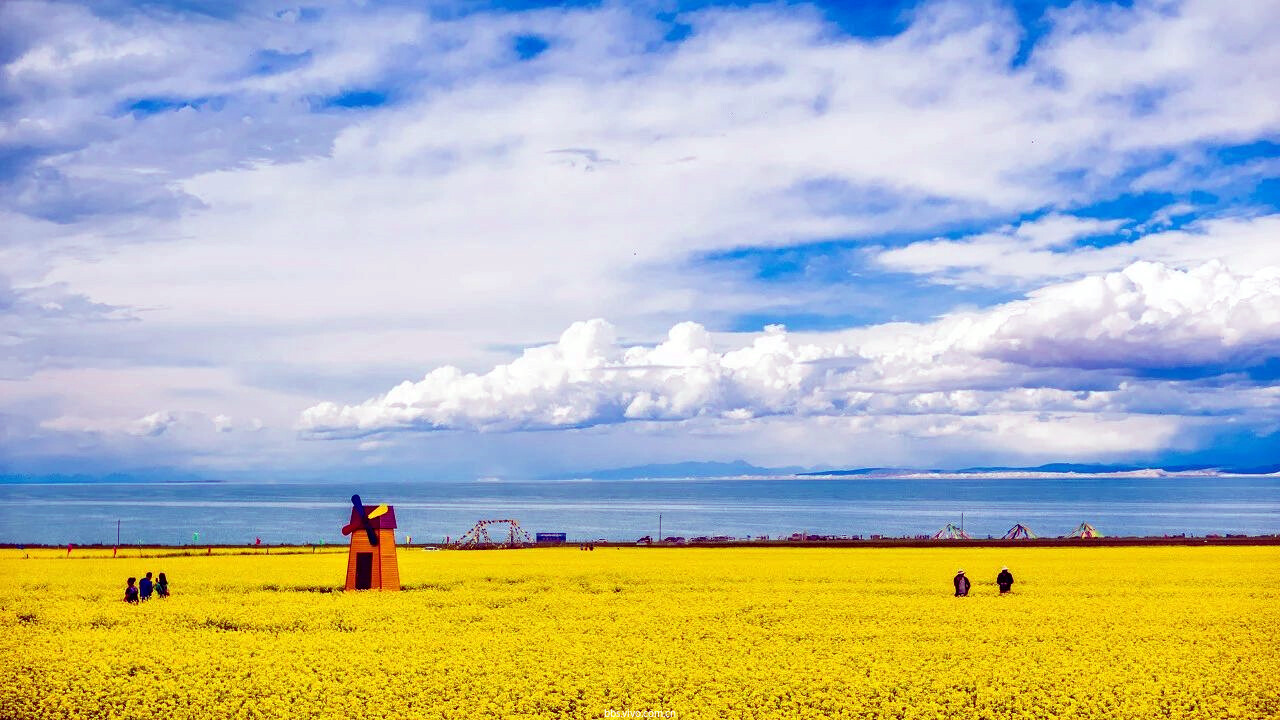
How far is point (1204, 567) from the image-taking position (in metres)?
51.5

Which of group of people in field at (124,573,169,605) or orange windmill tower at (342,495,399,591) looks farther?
orange windmill tower at (342,495,399,591)

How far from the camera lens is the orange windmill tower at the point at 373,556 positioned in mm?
40500

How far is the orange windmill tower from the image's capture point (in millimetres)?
40500

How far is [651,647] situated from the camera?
2786 centimetres

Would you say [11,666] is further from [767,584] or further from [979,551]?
[979,551]

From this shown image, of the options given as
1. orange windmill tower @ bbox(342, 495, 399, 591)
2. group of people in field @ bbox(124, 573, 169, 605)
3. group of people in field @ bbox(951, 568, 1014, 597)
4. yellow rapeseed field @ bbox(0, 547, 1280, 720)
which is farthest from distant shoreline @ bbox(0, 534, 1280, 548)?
orange windmill tower @ bbox(342, 495, 399, 591)

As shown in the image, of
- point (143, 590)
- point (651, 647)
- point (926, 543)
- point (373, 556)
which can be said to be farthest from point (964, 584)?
point (926, 543)

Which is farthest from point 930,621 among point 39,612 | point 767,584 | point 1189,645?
point 39,612

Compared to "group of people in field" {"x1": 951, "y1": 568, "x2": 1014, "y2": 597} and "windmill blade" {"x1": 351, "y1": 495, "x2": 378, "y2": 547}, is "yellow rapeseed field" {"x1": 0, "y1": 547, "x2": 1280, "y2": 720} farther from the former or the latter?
"windmill blade" {"x1": 351, "y1": 495, "x2": 378, "y2": 547}

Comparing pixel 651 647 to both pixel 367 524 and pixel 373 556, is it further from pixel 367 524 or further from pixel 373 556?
pixel 373 556

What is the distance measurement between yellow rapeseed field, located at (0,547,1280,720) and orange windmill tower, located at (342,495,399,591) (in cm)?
107

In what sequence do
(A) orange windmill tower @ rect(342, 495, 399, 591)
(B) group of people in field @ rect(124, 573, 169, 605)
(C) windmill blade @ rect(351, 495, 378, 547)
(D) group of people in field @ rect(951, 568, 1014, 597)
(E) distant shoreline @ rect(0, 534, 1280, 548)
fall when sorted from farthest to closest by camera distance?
(E) distant shoreline @ rect(0, 534, 1280, 548)
(A) orange windmill tower @ rect(342, 495, 399, 591)
(C) windmill blade @ rect(351, 495, 378, 547)
(D) group of people in field @ rect(951, 568, 1014, 597)
(B) group of people in field @ rect(124, 573, 169, 605)

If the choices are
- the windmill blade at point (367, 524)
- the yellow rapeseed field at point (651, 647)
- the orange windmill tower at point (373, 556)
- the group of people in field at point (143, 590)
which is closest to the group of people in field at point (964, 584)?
the yellow rapeseed field at point (651, 647)

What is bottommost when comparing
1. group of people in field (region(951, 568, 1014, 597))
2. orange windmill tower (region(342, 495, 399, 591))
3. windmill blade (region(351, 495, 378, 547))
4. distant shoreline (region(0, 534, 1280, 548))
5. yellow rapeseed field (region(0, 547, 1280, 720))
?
distant shoreline (region(0, 534, 1280, 548))
